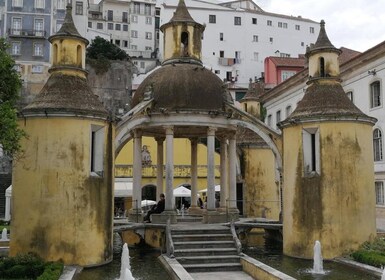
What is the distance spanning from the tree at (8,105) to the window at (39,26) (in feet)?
200

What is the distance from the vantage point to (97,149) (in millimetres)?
18859

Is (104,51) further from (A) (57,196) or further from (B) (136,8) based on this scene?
(A) (57,196)

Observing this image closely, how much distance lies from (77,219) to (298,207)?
8540 mm

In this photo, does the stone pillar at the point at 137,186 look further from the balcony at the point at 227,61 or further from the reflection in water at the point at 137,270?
the balcony at the point at 227,61

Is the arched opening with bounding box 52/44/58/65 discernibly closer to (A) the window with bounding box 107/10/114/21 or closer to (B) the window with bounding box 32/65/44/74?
(B) the window with bounding box 32/65/44/74

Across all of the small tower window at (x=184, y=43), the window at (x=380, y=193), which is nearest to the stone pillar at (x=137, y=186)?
the small tower window at (x=184, y=43)

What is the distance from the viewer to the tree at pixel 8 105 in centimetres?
1334

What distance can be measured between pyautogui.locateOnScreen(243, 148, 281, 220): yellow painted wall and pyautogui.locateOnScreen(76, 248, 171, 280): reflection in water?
462 inches

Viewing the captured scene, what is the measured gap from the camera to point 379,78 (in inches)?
1353

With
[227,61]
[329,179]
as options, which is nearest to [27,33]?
[227,61]

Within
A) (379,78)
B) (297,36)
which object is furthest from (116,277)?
(297,36)

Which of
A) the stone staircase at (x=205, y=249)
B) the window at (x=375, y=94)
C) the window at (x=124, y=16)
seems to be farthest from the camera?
the window at (x=124, y=16)

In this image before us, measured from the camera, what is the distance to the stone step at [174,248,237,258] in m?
19.2

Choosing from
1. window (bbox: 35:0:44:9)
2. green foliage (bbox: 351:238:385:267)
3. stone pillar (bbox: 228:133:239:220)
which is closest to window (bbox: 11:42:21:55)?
window (bbox: 35:0:44:9)
